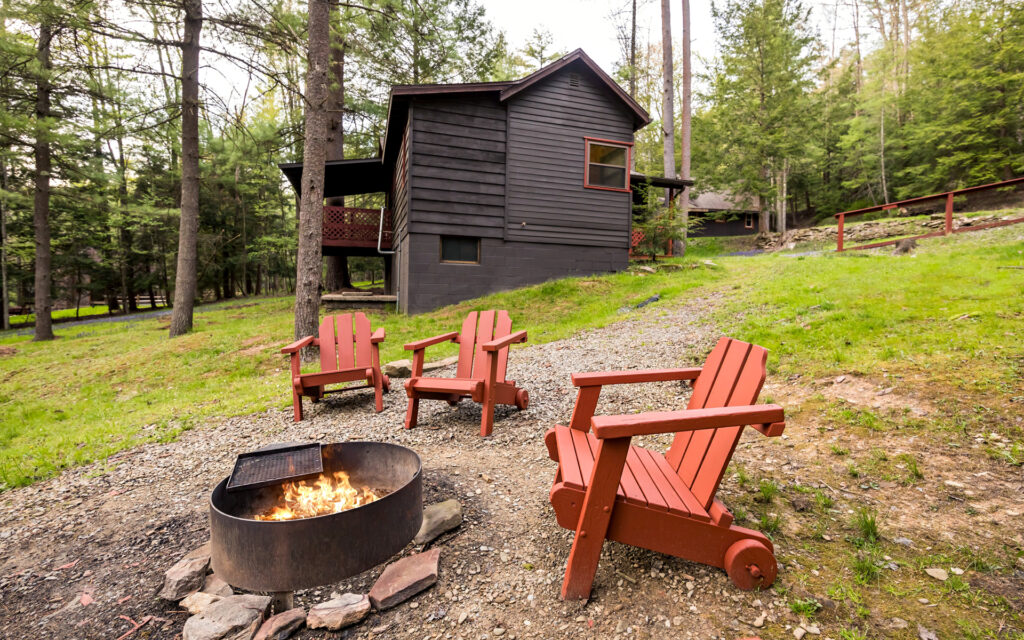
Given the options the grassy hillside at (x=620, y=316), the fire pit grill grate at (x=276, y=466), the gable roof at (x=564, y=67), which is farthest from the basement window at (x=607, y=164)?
the fire pit grill grate at (x=276, y=466)

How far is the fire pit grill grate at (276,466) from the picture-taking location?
7.03 feet

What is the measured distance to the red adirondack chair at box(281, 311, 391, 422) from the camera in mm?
4184

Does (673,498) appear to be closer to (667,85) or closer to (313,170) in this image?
(313,170)

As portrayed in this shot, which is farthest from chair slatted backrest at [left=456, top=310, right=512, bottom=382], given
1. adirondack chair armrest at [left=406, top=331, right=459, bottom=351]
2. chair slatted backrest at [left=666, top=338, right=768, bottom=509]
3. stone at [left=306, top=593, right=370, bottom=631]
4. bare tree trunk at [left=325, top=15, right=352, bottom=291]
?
bare tree trunk at [left=325, top=15, right=352, bottom=291]

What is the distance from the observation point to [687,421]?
60.2 inches

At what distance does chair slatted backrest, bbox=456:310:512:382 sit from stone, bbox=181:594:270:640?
7.63 feet

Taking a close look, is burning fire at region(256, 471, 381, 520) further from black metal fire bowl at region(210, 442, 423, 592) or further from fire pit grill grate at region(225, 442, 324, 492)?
black metal fire bowl at region(210, 442, 423, 592)

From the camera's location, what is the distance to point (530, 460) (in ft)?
9.86

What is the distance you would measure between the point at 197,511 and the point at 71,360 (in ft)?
30.4

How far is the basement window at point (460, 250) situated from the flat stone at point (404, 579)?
8.70 meters

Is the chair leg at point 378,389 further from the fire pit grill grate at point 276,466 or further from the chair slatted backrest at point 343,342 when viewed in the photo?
the fire pit grill grate at point 276,466

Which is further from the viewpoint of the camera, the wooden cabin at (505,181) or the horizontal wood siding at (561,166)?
the horizontal wood siding at (561,166)

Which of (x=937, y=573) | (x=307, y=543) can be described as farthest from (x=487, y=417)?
(x=937, y=573)

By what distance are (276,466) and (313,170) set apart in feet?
17.7
